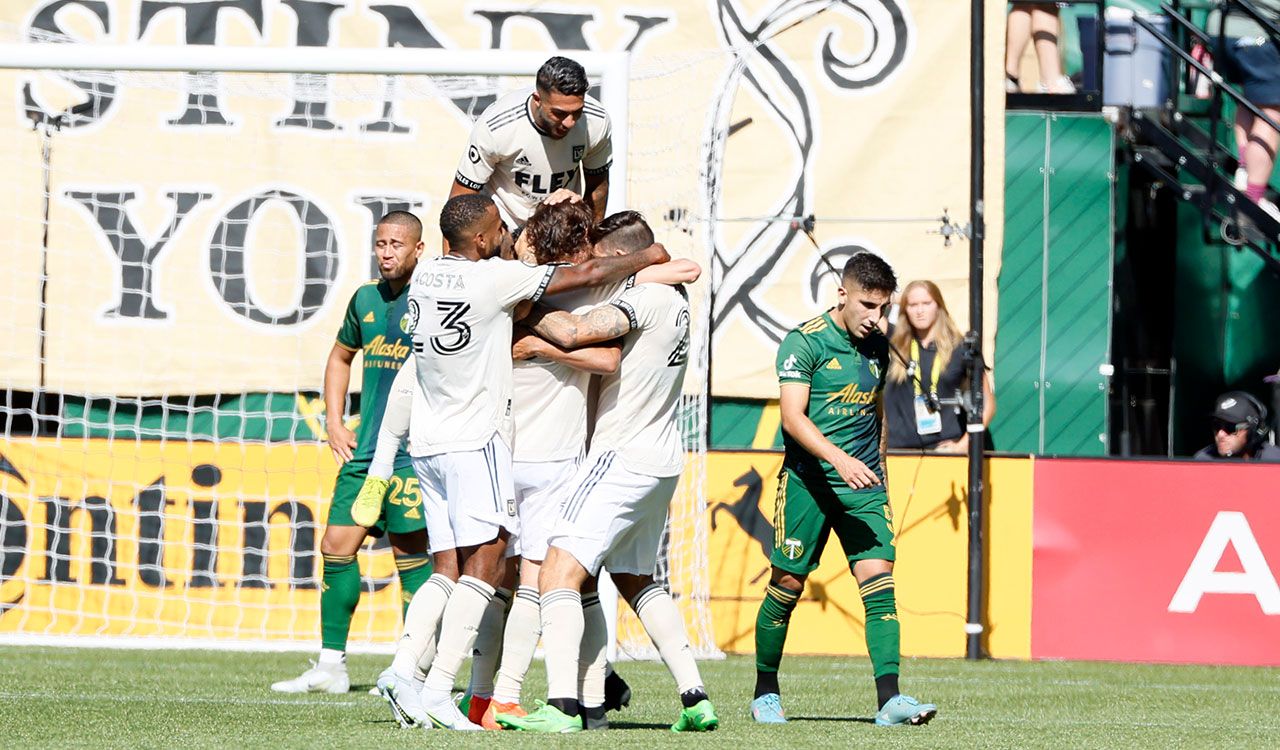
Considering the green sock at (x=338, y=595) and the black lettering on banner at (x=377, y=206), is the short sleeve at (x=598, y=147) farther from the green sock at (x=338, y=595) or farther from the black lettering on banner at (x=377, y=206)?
the black lettering on banner at (x=377, y=206)

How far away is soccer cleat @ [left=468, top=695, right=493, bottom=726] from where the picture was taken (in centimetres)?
717

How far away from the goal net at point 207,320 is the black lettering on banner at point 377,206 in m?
0.02

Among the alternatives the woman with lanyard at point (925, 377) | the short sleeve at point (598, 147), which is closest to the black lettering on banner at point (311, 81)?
the woman with lanyard at point (925, 377)

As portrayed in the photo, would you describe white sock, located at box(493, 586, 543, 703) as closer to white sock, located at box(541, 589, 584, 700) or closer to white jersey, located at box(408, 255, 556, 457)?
white sock, located at box(541, 589, 584, 700)

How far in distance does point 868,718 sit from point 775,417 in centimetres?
535

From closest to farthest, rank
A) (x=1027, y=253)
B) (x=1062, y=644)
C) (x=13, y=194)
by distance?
(x=1062, y=644), (x=13, y=194), (x=1027, y=253)

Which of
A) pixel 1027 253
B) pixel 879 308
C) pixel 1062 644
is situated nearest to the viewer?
pixel 879 308

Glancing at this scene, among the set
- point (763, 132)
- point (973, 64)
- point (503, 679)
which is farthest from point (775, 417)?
point (503, 679)

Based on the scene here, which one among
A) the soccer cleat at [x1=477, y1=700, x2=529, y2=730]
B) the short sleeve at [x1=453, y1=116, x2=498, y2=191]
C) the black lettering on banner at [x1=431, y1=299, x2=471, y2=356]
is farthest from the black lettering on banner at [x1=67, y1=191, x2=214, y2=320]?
the soccer cleat at [x1=477, y1=700, x2=529, y2=730]

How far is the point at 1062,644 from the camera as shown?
36.8 ft

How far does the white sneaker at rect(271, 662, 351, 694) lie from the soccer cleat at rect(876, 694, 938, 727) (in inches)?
106

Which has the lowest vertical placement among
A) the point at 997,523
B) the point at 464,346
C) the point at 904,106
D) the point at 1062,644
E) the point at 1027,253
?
the point at 1062,644

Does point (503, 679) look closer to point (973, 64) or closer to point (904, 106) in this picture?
point (973, 64)

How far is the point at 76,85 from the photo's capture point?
13055 mm
